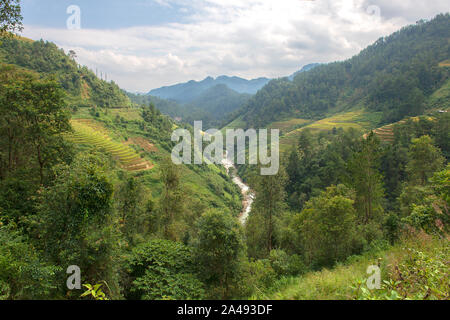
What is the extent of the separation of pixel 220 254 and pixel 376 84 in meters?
120

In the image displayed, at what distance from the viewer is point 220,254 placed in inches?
424

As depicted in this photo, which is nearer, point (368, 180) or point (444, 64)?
point (368, 180)

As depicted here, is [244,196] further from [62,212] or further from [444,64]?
[444,64]

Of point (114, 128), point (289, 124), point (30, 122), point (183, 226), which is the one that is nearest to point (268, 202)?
point (183, 226)

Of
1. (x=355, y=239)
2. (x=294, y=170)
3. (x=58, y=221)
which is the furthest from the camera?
(x=294, y=170)

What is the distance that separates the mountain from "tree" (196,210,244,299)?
75.3 meters

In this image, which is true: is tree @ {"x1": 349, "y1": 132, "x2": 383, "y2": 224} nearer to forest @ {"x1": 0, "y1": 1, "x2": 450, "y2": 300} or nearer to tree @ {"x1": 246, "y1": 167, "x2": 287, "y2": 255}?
forest @ {"x1": 0, "y1": 1, "x2": 450, "y2": 300}

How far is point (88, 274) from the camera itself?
26.9 feet

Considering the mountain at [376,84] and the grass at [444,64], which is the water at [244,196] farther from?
the grass at [444,64]

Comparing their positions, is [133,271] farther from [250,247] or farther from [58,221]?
[250,247]

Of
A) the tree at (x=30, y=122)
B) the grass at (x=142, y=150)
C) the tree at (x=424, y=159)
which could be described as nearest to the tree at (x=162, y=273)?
the tree at (x=30, y=122)
